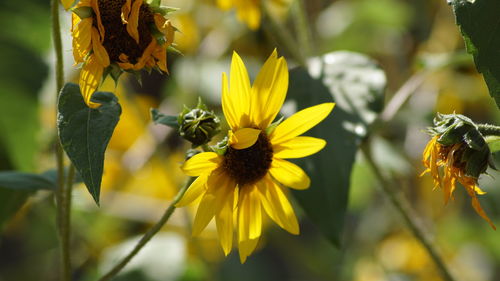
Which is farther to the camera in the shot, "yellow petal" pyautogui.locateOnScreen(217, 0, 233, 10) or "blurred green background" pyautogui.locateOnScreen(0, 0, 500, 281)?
"blurred green background" pyautogui.locateOnScreen(0, 0, 500, 281)

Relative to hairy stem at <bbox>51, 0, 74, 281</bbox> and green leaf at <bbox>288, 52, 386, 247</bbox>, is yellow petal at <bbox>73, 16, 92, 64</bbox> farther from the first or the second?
green leaf at <bbox>288, 52, 386, 247</bbox>

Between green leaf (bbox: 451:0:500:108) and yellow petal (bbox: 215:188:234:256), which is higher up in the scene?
green leaf (bbox: 451:0:500:108)

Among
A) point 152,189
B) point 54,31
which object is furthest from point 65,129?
point 152,189

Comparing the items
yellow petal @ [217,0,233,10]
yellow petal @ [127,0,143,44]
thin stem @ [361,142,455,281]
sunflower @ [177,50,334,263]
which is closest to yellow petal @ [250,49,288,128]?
sunflower @ [177,50,334,263]

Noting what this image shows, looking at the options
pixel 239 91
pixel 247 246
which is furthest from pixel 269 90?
pixel 247 246

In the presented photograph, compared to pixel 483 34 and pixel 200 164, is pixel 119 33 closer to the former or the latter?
Answer: pixel 200 164

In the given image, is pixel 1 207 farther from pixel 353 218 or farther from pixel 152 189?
pixel 353 218
